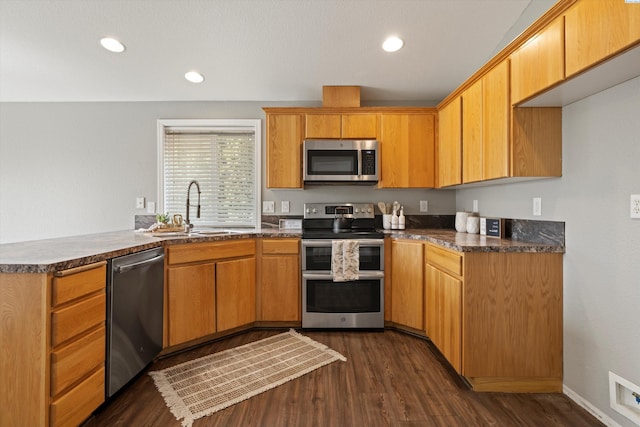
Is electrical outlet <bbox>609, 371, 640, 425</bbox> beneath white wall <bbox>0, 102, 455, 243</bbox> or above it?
beneath

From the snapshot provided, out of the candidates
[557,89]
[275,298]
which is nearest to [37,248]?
[275,298]

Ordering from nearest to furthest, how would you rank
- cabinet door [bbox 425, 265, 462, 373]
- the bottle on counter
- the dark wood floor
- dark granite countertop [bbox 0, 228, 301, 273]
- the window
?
dark granite countertop [bbox 0, 228, 301, 273]
the dark wood floor
cabinet door [bbox 425, 265, 462, 373]
the bottle on counter
the window

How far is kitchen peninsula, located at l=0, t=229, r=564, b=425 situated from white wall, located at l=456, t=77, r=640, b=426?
0.36 ft

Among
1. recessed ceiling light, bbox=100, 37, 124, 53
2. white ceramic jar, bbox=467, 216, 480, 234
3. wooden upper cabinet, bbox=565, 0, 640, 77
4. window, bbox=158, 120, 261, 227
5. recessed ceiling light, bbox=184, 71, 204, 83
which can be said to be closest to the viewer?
wooden upper cabinet, bbox=565, 0, 640, 77

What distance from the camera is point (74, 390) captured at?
1.42 meters

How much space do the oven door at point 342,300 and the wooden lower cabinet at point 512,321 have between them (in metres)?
→ 0.91

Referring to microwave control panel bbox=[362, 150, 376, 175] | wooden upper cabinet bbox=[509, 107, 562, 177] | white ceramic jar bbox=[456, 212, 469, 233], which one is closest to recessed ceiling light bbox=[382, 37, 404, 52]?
microwave control panel bbox=[362, 150, 376, 175]

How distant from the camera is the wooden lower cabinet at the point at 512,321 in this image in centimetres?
180

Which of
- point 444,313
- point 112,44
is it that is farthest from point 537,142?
point 112,44

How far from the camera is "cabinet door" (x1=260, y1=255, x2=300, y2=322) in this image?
8.93 feet

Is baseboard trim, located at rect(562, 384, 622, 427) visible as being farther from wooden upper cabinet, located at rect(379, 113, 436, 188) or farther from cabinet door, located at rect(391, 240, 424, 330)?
wooden upper cabinet, located at rect(379, 113, 436, 188)

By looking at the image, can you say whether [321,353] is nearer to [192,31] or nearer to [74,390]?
[74,390]

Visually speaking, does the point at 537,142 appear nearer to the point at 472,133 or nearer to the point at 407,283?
the point at 472,133

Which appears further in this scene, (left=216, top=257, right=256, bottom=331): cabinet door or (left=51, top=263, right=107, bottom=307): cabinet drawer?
(left=216, top=257, right=256, bottom=331): cabinet door
